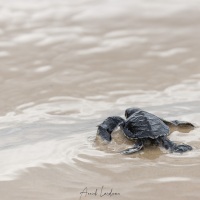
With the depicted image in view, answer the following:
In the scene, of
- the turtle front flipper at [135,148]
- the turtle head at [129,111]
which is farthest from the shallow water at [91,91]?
the turtle head at [129,111]

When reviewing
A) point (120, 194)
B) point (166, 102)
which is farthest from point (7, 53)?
point (120, 194)

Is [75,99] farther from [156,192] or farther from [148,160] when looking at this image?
[156,192]

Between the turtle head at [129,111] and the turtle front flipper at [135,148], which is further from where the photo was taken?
the turtle head at [129,111]

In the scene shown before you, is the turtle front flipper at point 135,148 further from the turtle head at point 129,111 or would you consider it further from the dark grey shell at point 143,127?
the turtle head at point 129,111

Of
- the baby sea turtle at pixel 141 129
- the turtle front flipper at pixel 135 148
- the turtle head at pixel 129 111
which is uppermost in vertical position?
the turtle head at pixel 129 111

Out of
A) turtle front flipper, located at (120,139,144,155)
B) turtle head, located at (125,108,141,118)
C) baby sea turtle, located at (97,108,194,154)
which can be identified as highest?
turtle head, located at (125,108,141,118)

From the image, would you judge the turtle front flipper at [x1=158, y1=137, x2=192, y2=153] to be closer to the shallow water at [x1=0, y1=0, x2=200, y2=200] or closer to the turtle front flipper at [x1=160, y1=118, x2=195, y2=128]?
the shallow water at [x1=0, y1=0, x2=200, y2=200]

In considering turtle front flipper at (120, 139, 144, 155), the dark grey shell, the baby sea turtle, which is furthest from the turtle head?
turtle front flipper at (120, 139, 144, 155)

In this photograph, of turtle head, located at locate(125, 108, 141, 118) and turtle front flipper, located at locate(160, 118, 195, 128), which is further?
turtle head, located at locate(125, 108, 141, 118)
